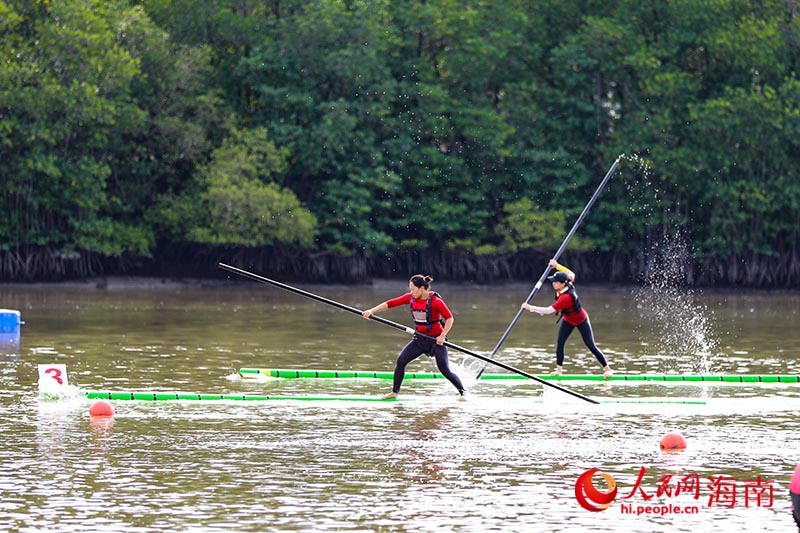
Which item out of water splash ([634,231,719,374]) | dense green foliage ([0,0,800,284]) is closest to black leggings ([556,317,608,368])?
water splash ([634,231,719,374])

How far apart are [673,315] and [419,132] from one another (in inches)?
946

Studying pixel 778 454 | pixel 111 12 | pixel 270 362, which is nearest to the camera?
pixel 778 454

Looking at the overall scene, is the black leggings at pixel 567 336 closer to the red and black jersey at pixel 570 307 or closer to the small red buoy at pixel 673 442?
the red and black jersey at pixel 570 307

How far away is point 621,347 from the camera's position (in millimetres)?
32594

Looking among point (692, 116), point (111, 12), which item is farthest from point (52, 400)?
point (692, 116)

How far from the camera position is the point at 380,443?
18219 mm

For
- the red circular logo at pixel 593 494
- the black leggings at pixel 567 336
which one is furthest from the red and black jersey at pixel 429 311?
the red circular logo at pixel 593 494

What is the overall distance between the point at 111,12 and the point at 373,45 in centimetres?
1116

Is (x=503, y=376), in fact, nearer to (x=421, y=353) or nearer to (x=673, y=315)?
(x=421, y=353)

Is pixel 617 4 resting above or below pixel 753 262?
above

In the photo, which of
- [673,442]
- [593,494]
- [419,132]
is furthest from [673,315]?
[593,494]

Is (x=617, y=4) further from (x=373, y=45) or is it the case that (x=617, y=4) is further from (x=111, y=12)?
(x=111, y=12)

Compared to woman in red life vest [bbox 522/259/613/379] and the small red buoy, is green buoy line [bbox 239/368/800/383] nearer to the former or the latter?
woman in red life vest [bbox 522/259/613/379]

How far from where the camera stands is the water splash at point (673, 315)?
3034cm
